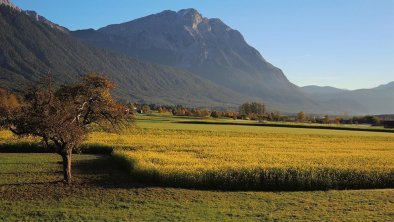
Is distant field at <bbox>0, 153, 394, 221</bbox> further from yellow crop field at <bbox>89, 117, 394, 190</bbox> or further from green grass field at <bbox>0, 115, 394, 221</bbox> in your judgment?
yellow crop field at <bbox>89, 117, 394, 190</bbox>

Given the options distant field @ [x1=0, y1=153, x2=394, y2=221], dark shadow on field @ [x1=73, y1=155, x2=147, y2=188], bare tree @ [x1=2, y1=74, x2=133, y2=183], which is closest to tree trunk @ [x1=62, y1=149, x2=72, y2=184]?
bare tree @ [x1=2, y1=74, x2=133, y2=183]

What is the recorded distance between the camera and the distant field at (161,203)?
20.6 m

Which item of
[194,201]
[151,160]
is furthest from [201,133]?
[194,201]

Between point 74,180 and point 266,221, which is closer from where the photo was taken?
point 266,221

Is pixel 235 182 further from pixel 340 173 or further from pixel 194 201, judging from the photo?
pixel 340 173

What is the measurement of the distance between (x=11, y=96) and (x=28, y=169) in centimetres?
586

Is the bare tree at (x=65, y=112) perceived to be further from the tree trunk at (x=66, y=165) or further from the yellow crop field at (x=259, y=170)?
the yellow crop field at (x=259, y=170)

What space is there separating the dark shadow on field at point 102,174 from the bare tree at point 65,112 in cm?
201

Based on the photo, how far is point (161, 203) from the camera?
75.6ft

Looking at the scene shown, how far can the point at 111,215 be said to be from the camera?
20.6 meters

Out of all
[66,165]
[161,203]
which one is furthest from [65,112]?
[161,203]

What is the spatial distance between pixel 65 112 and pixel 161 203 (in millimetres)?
8334

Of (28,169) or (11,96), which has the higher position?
(11,96)

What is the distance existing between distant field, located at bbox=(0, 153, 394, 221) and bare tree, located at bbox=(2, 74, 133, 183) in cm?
286
